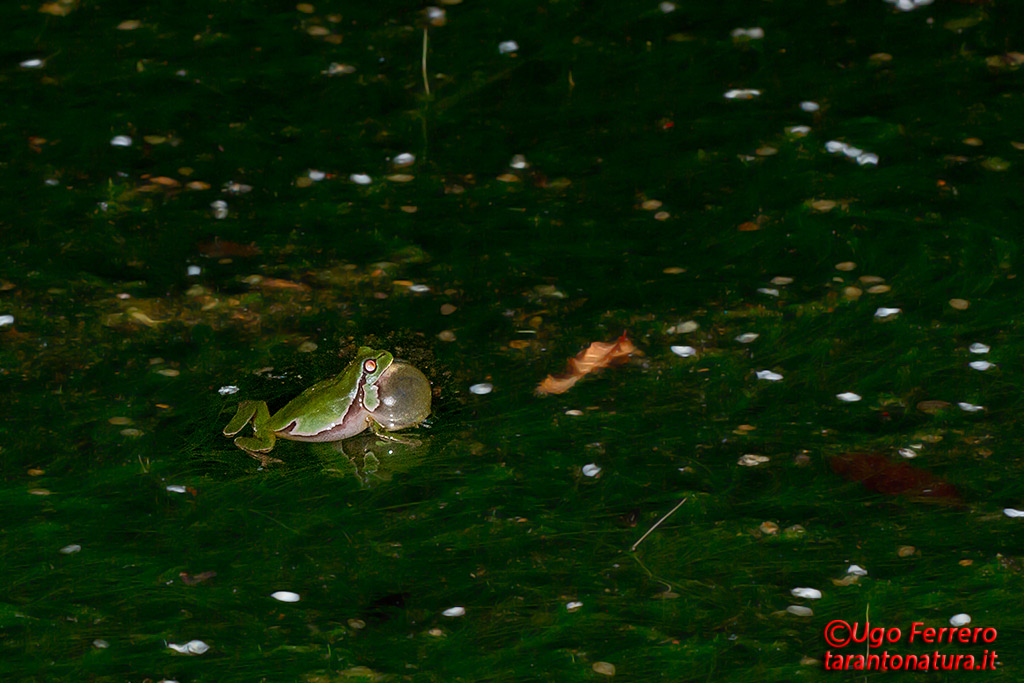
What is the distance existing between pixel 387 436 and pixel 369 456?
9cm

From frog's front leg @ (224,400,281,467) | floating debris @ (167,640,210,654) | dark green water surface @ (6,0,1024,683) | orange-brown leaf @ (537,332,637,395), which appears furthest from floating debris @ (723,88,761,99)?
floating debris @ (167,640,210,654)

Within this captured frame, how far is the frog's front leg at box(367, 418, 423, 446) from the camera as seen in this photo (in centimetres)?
364

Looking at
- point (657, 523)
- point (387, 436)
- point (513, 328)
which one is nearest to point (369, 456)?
point (387, 436)

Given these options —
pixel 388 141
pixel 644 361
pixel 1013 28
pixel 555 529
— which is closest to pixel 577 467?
pixel 555 529

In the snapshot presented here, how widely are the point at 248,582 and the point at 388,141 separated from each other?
2.45 m

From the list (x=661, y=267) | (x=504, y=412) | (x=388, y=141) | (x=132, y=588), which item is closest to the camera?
(x=132, y=588)

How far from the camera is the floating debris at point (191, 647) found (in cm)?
304

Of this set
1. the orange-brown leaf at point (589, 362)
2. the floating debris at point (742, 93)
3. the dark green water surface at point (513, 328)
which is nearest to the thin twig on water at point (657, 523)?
the dark green water surface at point (513, 328)

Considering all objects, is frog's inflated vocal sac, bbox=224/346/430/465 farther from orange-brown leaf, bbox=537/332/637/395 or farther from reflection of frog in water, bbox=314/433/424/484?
orange-brown leaf, bbox=537/332/637/395

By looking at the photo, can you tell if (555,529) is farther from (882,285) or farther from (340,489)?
(882,285)

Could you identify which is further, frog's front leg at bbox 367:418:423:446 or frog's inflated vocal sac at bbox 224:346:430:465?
frog's front leg at bbox 367:418:423:446

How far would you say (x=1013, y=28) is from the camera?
5.59m

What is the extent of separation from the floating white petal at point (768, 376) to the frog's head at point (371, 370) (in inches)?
49.6

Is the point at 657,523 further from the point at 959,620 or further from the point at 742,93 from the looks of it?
the point at 742,93
